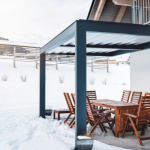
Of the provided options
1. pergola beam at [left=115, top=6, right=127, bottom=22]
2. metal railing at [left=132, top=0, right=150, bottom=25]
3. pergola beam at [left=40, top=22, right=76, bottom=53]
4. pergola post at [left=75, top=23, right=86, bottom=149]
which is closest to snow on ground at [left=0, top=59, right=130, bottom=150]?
pergola post at [left=75, top=23, right=86, bottom=149]

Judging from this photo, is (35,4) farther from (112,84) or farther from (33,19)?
→ (112,84)

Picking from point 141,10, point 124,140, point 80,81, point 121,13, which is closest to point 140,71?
point 141,10

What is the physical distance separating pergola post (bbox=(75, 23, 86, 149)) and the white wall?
4.87 meters

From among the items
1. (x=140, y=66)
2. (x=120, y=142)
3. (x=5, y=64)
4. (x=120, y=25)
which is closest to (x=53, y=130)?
(x=120, y=142)

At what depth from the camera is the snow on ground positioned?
3973 mm

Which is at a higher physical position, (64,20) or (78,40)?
(64,20)

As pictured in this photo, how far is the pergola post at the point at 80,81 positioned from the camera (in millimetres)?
3389

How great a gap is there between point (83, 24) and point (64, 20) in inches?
1219

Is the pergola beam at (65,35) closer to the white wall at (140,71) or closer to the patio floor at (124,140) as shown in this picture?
the patio floor at (124,140)

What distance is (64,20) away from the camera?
3322 cm

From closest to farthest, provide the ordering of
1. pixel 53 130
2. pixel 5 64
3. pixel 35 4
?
pixel 53 130 < pixel 5 64 < pixel 35 4

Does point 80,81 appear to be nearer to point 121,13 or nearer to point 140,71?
point 140,71

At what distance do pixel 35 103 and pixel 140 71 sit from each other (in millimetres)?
5603

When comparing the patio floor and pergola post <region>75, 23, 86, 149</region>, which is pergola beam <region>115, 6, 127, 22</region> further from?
pergola post <region>75, 23, 86, 149</region>
